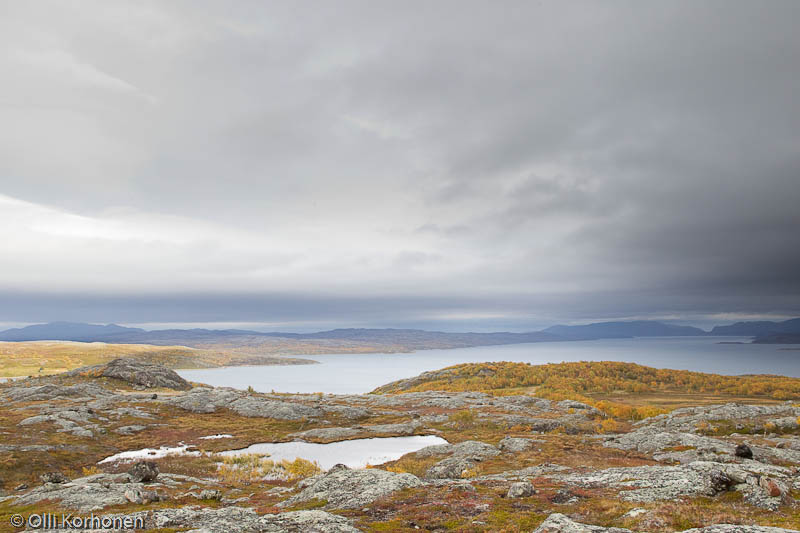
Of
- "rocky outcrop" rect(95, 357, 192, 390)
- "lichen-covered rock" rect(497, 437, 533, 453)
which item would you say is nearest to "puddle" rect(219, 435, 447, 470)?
"lichen-covered rock" rect(497, 437, 533, 453)

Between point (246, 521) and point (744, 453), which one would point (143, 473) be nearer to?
point (246, 521)

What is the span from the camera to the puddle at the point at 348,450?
132 feet

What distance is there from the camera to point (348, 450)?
145 ft

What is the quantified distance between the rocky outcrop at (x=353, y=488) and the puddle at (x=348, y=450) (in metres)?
16.6

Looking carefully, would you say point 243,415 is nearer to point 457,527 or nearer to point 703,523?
point 457,527

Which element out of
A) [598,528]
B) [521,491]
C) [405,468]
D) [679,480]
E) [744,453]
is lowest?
[405,468]

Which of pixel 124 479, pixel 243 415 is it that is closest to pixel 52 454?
pixel 124 479

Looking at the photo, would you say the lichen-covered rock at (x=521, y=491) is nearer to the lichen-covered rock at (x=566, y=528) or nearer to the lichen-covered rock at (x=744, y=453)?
the lichen-covered rock at (x=566, y=528)

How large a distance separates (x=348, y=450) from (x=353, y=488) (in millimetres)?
24996

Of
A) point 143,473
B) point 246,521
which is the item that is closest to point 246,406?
point 143,473

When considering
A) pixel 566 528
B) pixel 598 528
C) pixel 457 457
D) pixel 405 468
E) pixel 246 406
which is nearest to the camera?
pixel 598 528

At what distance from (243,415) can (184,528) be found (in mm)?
55873

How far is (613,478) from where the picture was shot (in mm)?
21266

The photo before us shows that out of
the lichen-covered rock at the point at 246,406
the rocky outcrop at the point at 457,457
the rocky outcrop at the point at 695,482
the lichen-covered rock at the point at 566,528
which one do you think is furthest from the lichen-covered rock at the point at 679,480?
the lichen-covered rock at the point at 246,406
